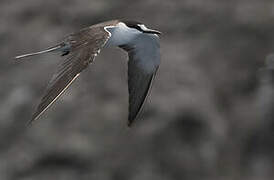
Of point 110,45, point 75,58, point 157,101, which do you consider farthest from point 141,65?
point 157,101

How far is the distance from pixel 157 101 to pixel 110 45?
250 inches

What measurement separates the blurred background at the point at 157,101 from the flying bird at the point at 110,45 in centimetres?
523

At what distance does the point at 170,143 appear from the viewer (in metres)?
15.1

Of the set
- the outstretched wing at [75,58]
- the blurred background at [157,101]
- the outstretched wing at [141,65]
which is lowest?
the blurred background at [157,101]

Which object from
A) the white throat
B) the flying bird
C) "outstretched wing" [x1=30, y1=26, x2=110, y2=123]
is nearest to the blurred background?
the flying bird

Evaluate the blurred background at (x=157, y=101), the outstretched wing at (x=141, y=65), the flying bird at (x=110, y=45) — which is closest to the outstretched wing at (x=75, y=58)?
the flying bird at (x=110, y=45)

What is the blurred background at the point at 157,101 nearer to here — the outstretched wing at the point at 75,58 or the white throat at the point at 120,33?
the white throat at the point at 120,33

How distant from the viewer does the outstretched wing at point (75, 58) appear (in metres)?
7.14

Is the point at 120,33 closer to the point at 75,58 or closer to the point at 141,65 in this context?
the point at 141,65

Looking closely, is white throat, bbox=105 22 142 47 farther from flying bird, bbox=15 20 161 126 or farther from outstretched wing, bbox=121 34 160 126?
outstretched wing, bbox=121 34 160 126

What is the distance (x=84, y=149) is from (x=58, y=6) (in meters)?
3.48

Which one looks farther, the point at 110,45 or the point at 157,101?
the point at 157,101

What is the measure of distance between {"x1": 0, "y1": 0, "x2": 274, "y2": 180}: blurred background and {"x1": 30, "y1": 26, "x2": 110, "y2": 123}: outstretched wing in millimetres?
6918

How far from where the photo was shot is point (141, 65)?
31.1 ft
